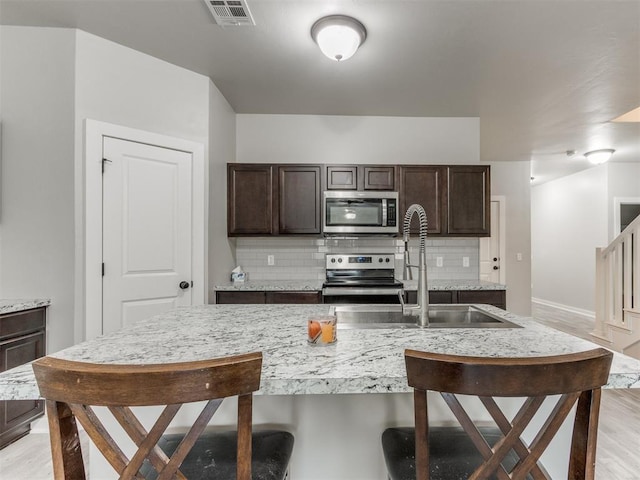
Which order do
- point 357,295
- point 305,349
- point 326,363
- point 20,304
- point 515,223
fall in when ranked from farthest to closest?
point 515,223 < point 357,295 < point 20,304 < point 305,349 < point 326,363

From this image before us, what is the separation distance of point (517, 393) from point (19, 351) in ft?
8.84

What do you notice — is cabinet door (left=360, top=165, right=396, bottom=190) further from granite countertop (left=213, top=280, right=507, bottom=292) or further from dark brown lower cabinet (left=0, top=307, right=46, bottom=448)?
dark brown lower cabinet (left=0, top=307, right=46, bottom=448)

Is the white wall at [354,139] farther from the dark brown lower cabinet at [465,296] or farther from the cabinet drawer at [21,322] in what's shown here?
the cabinet drawer at [21,322]

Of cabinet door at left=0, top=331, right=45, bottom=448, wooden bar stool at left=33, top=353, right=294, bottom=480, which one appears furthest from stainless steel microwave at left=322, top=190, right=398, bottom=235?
wooden bar stool at left=33, top=353, right=294, bottom=480

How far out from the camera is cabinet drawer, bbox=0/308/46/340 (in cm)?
197

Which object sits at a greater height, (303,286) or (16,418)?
(303,286)

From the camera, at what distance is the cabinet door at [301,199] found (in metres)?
3.41

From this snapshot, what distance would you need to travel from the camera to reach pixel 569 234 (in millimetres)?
6410

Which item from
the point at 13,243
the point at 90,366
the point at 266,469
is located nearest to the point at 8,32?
the point at 13,243

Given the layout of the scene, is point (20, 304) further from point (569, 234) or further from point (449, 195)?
point (569, 234)

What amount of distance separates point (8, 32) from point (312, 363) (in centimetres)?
306

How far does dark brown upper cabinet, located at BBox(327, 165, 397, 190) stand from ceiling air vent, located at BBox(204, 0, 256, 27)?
5.13ft

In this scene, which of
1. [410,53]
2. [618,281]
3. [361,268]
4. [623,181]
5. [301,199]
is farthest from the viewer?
[623,181]

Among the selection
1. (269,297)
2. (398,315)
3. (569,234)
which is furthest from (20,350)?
(569,234)
